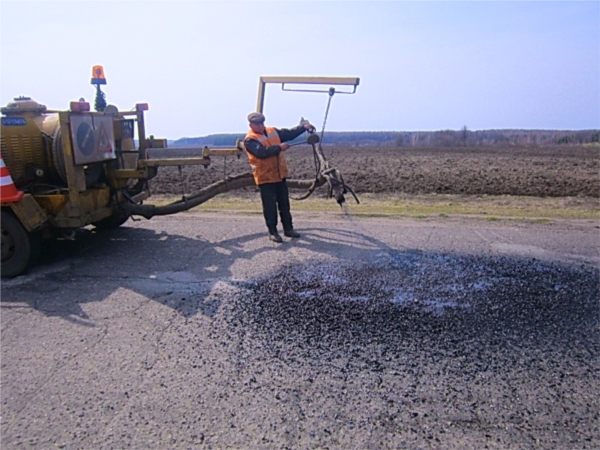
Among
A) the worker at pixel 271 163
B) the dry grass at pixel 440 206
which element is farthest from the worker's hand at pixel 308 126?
the dry grass at pixel 440 206

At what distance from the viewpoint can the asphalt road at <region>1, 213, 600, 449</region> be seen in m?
2.92

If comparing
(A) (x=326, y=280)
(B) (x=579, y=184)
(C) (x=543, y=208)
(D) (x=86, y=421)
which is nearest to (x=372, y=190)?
(C) (x=543, y=208)

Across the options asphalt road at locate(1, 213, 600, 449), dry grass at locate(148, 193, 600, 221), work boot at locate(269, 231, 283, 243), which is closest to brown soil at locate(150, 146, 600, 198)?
dry grass at locate(148, 193, 600, 221)

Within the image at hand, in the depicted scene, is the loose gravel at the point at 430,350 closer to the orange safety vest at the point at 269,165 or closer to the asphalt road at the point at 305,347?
the asphalt road at the point at 305,347

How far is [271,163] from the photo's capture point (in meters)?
6.92

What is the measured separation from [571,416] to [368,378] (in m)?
1.26

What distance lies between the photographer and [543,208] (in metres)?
10.2

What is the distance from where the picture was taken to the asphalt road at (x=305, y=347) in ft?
9.59

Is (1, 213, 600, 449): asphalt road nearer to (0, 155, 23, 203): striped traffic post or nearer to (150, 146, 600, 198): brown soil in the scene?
(0, 155, 23, 203): striped traffic post

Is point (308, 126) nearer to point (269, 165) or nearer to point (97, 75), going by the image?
point (269, 165)

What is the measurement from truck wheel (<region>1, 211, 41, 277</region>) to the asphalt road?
160 millimetres

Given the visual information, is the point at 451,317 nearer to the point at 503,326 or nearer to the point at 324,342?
the point at 503,326

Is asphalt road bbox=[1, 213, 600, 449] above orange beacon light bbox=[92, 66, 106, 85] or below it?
below

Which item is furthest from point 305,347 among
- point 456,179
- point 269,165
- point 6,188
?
point 456,179
